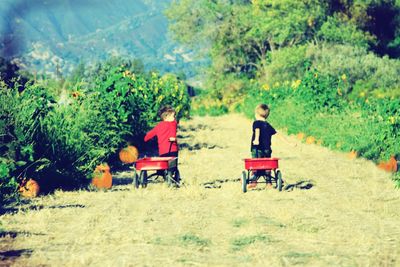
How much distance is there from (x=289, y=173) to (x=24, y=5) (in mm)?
5770

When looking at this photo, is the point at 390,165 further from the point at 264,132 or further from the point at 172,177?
the point at 172,177

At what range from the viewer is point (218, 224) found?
356 inches

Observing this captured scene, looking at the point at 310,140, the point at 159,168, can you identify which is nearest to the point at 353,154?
the point at 310,140

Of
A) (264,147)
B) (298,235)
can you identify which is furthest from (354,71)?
(298,235)

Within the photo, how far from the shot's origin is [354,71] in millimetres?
32156

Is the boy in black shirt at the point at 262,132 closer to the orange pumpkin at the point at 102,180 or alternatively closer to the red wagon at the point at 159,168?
the red wagon at the point at 159,168

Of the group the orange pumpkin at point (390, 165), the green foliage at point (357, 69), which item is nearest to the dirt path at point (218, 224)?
the orange pumpkin at point (390, 165)

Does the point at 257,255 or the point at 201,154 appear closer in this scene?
the point at 257,255

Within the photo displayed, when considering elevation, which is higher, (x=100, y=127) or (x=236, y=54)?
(x=236, y=54)

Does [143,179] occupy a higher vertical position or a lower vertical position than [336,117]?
Answer: lower

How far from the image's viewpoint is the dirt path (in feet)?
23.7

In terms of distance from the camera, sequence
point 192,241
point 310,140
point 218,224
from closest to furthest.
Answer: point 192,241, point 218,224, point 310,140

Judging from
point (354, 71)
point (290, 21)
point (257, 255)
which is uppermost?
point (290, 21)

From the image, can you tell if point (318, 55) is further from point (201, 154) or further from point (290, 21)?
point (201, 154)
